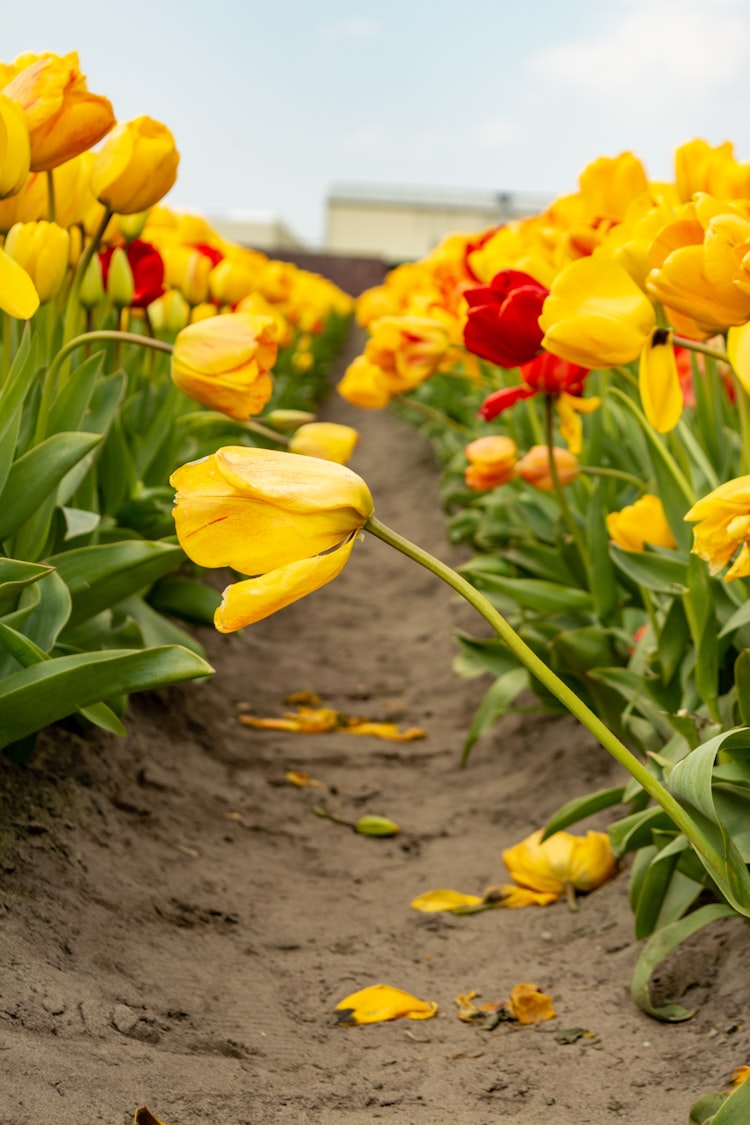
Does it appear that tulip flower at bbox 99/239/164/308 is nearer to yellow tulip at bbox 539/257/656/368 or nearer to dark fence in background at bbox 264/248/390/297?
yellow tulip at bbox 539/257/656/368

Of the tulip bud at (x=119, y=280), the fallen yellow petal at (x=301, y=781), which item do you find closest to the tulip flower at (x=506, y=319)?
the tulip bud at (x=119, y=280)

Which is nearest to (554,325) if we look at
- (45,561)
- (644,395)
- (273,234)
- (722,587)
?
(644,395)

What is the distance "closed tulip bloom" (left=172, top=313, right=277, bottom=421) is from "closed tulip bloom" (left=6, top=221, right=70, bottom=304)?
294 mm

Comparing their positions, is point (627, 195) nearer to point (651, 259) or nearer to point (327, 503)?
point (651, 259)

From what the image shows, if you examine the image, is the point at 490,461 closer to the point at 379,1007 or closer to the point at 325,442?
the point at 325,442

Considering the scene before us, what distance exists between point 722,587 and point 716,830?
2.15ft

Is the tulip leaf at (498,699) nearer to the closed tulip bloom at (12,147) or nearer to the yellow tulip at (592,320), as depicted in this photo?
the yellow tulip at (592,320)

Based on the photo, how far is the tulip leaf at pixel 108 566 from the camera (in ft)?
5.62

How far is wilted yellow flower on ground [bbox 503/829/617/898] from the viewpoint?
197 centimetres

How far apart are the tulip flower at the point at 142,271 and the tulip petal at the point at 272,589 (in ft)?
4.89

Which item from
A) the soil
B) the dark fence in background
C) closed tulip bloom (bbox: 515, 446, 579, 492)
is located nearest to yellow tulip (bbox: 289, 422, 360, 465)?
closed tulip bloom (bbox: 515, 446, 579, 492)

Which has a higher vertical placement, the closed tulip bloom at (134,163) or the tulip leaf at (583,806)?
the closed tulip bloom at (134,163)

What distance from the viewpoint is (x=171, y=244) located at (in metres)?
3.21

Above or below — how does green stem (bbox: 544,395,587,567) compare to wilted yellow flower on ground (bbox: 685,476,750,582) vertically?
below
